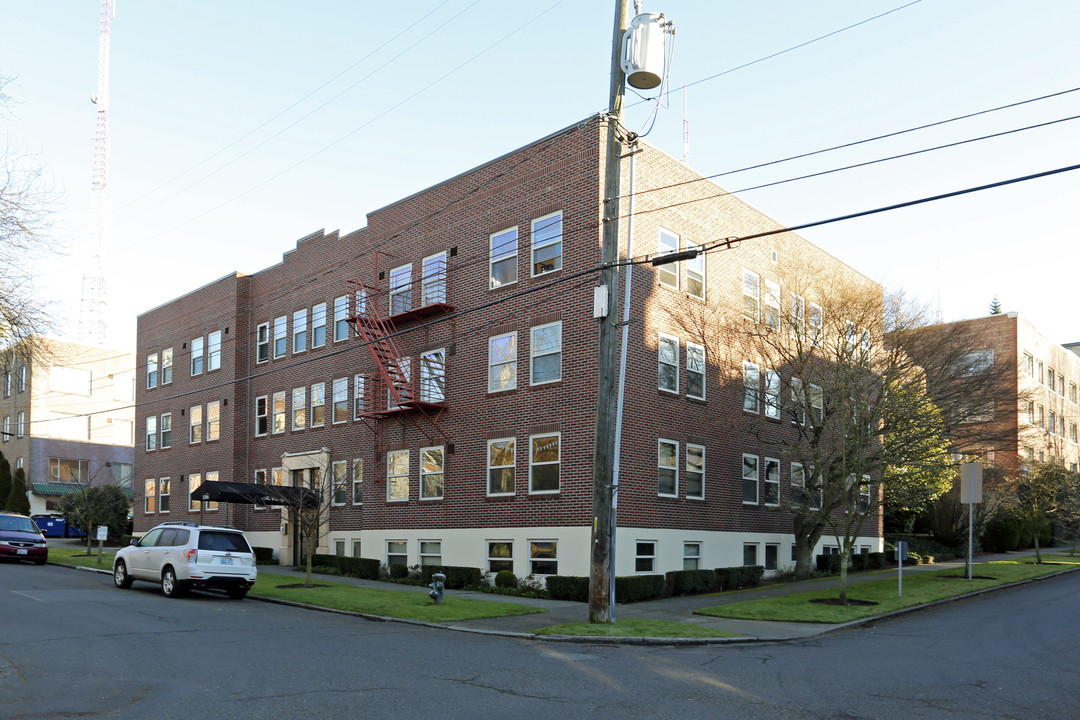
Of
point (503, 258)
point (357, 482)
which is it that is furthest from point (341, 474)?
point (503, 258)

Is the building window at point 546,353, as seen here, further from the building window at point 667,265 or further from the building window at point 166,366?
the building window at point 166,366

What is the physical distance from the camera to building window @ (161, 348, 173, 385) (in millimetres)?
42031

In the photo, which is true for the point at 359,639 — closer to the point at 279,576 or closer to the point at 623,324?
the point at 623,324

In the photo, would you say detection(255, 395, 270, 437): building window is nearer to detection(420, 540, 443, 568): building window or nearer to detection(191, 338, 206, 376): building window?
detection(191, 338, 206, 376): building window

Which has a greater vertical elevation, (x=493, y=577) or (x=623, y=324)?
(x=623, y=324)

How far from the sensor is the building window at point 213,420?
3812cm

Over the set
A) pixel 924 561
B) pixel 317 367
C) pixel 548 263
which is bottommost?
pixel 924 561

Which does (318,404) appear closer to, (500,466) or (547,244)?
(500,466)

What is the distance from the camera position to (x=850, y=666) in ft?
42.7

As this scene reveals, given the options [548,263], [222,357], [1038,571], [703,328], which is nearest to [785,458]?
[703,328]

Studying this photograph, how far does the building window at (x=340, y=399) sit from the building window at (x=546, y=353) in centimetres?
939

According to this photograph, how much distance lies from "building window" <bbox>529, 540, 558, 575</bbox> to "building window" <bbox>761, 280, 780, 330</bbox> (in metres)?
9.93

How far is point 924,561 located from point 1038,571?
6.06 m

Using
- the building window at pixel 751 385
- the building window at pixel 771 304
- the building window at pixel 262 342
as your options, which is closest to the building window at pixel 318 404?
the building window at pixel 262 342
